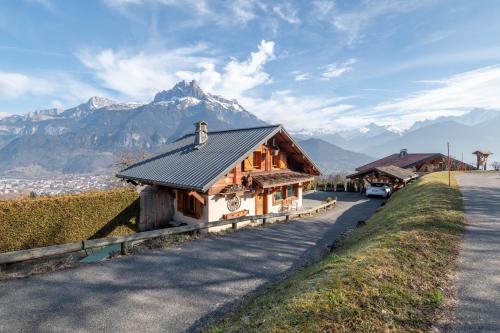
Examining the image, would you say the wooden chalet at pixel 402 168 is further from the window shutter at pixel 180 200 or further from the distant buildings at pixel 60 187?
the distant buildings at pixel 60 187

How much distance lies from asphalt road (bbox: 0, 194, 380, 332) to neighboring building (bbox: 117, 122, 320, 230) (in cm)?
558

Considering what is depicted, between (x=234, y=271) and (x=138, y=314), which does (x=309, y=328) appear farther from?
(x=234, y=271)

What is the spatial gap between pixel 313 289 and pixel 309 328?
1.40 m

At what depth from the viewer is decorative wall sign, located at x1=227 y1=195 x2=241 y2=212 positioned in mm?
18617

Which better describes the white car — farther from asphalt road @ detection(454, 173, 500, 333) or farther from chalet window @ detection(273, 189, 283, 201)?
asphalt road @ detection(454, 173, 500, 333)

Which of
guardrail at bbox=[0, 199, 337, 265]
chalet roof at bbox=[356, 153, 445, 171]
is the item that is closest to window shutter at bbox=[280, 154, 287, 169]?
guardrail at bbox=[0, 199, 337, 265]

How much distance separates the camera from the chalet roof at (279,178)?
782 inches

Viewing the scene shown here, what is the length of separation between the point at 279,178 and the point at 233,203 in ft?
15.0

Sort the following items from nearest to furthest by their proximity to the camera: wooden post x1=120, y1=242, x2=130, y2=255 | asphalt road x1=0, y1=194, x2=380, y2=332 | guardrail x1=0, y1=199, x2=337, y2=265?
asphalt road x1=0, y1=194, x2=380, y2=332 → guardrail x1=0, y1=199, x2=337, y2=265 → wooden post x1=120, y1=242, x2=130, y2=255

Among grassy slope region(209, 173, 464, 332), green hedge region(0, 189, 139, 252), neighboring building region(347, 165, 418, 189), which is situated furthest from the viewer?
neighboring building region(347, 165, 418, 189)

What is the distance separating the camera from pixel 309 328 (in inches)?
176

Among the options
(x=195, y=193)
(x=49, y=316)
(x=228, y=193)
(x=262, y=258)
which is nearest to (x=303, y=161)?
(x=228, y=193)

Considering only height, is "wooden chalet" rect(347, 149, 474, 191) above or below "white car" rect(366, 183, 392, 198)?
above

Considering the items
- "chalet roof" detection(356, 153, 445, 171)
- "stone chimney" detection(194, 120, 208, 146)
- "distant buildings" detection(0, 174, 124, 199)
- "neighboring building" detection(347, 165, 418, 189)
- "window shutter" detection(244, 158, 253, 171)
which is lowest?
"distant buildings" detection(0, 174, 124, 199)
